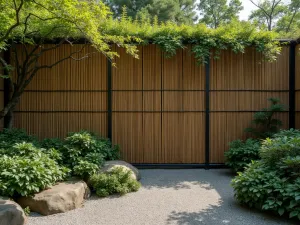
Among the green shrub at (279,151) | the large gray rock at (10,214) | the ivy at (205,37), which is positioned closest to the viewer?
the large gray rock at (10,214)

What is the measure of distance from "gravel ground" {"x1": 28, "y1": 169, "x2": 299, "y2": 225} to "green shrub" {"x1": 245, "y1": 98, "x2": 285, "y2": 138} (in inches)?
70.0

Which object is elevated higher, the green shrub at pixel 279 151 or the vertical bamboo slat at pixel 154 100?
the vertical bamboo slat at pixel 154 100

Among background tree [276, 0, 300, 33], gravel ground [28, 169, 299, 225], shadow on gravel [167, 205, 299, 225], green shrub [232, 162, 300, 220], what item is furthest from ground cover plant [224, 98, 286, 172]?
background tree [276, 0, 300, 33]

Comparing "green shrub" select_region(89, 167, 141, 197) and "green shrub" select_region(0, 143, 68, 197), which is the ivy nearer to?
"green shrub" select_region(89, 167, 141, 197)

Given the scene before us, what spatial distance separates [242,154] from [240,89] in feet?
5.89

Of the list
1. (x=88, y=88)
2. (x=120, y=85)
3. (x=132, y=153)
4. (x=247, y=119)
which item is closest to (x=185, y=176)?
(x=132, y=153)

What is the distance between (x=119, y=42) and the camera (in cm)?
616

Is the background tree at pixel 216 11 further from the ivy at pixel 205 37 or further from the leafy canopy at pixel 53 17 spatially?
the leafy canopy at pixel 53 17

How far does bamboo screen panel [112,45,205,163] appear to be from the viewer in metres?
7.14

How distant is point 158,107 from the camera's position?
23.5 feet

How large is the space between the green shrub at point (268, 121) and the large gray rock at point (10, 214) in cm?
525

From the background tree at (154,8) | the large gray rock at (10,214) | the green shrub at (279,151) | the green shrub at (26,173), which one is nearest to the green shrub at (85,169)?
the green shrub at (26,173)

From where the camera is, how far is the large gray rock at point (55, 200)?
13.4 ft

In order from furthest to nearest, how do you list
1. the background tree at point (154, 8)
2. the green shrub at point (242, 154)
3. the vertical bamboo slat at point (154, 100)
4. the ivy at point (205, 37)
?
the background tree at point (154, 8), the vertical bamboo slat at point (154, 100), the ivy at point (205, 37), the green shrub at point (242, 154)
